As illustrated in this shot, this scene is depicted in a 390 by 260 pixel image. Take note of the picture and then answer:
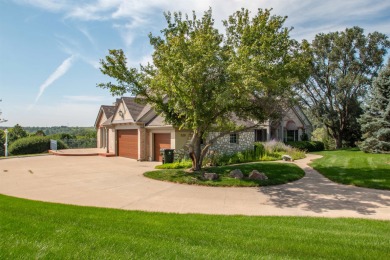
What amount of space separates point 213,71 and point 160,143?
10.7 m

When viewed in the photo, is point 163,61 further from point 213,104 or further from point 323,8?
point 323,8

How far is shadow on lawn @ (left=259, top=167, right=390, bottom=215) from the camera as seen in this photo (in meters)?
8.46

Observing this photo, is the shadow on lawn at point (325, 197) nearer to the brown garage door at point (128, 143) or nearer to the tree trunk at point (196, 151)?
the tree trunk at point (196, 151)

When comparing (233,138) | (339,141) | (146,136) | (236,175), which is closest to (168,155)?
(146,136)

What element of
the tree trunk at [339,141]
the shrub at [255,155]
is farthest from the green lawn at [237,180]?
the tree trunk at [339,141]

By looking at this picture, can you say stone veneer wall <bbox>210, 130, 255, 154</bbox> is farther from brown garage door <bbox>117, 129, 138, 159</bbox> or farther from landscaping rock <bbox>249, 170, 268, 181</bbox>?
landscaping rock <bbox>249, 170, 268, 181</bbox>

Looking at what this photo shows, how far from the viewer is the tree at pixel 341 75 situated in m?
30.9

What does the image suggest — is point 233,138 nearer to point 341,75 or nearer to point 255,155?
point 255,155

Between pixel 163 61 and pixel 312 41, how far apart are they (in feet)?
86.1

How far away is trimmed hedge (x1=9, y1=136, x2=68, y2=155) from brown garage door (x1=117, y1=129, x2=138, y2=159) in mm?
10751

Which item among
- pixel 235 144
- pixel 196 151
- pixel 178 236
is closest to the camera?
pixel 178 236

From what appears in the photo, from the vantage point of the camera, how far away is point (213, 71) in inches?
460

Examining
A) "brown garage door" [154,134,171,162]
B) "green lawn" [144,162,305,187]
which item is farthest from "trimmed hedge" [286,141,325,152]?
"green lawn" [144,162,305,187]

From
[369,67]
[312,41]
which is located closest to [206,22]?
[312,41]
